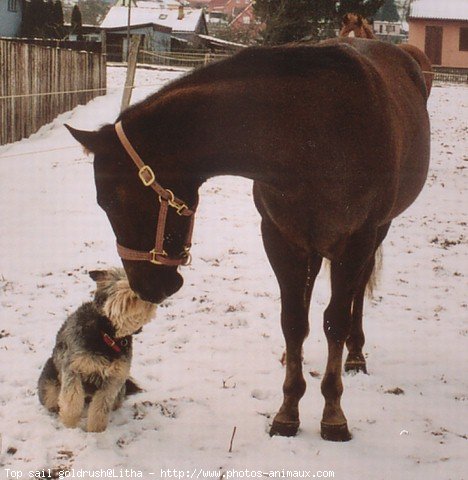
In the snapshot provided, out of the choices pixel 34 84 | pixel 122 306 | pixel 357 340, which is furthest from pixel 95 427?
pixel 34 84

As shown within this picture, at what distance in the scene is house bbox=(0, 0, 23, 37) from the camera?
31.3 m

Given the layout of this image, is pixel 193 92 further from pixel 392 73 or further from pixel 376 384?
pixel 376 384

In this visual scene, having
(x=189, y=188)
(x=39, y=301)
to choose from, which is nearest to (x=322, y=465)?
(x=189, y=188)

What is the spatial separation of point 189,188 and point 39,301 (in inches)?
109

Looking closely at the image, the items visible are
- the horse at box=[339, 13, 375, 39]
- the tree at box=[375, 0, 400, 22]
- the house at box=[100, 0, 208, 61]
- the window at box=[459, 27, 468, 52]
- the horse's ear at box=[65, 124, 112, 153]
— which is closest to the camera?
the horse's ear at box=[65, 124, 112, 153]

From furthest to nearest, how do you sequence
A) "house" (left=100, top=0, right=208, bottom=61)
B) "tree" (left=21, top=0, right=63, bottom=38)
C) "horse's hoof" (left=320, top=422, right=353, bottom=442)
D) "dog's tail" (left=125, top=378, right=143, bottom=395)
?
1. "house" (left=100, top=0, right=208, bottom=61)
2. "tree" (left=21, top=0, right=63, bottom=38)
3. "dog's tail" (left=125, top=378, right=143, bottom=395)
4. "horse's hoof" (left=320, top=422, right=353, bottom=442)

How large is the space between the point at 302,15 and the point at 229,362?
86.2 feet

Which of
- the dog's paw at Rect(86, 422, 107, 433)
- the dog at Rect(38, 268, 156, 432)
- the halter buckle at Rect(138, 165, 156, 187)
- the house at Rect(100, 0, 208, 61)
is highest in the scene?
the house at Rect(100, 0, 208, 61)

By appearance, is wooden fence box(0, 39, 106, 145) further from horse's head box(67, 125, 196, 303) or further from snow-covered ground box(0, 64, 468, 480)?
horse's head box(67, 125, 196, 303)

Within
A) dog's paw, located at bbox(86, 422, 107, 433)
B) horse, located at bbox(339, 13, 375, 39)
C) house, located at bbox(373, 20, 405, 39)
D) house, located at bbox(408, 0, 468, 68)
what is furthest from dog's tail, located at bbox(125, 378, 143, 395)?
house, located at bbox(373, 20, 405, 39)

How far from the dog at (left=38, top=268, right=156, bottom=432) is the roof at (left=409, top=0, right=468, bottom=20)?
3662cm

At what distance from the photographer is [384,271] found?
611 centimetres

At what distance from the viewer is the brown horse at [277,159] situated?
2559mm

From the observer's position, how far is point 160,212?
8.44 ft
